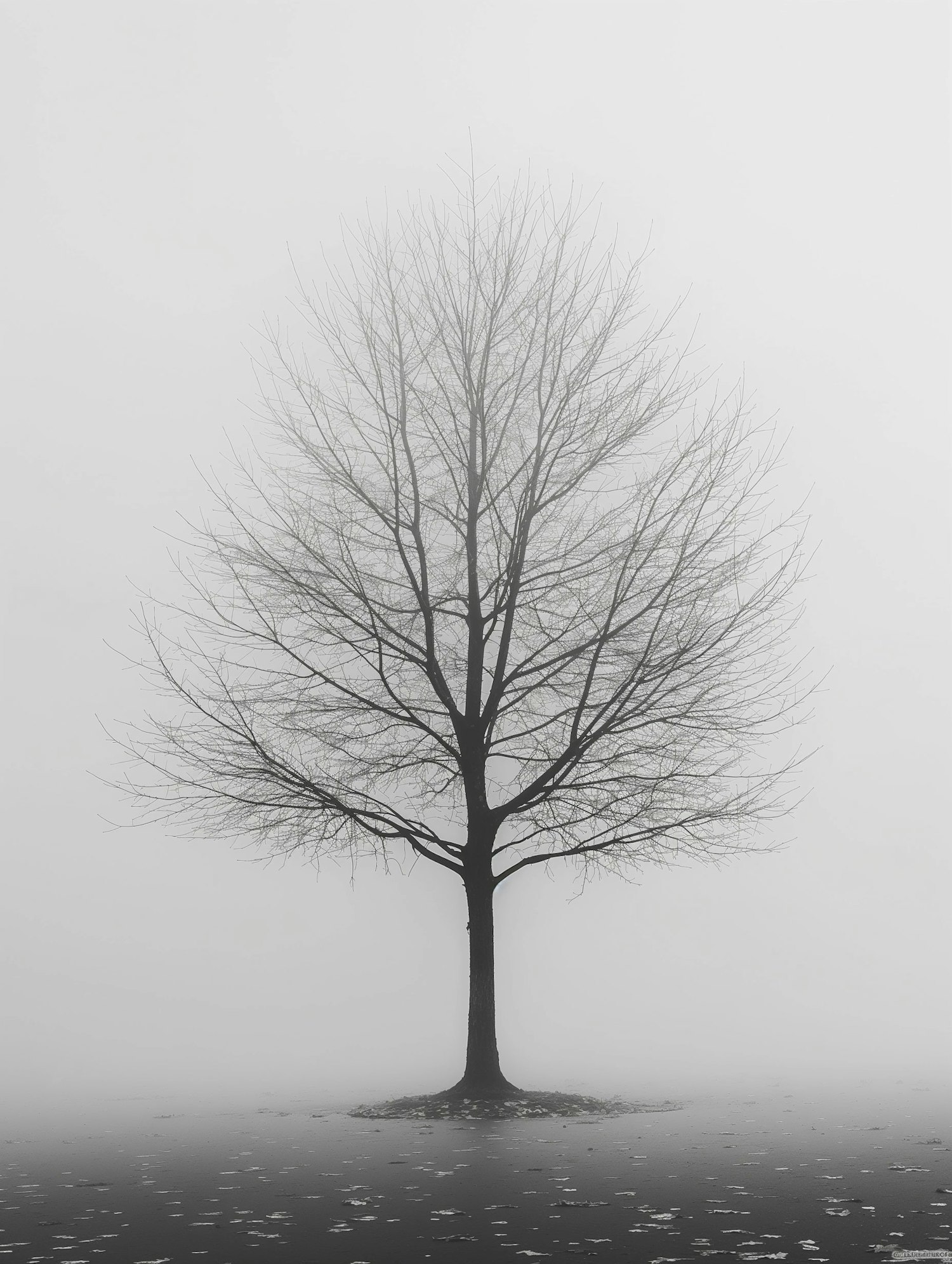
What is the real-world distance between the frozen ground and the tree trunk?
71.8 inches

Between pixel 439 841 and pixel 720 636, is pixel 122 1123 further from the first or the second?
pixel 720 636

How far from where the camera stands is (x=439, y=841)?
1466cm

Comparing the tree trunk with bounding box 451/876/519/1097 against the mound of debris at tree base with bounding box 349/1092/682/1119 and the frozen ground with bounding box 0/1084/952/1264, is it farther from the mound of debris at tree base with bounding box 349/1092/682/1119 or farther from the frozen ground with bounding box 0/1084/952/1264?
the frozen ground with bounding box 0/1084/952/1264

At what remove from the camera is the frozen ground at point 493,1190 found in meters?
5.79

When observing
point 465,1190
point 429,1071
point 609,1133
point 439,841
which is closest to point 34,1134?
point 439,841

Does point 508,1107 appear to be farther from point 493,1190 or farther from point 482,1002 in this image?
point 493,1190

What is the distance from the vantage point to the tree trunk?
1430 centimetres

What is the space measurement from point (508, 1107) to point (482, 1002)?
5.37 ft

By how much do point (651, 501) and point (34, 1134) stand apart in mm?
11250

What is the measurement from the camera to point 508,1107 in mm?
13172

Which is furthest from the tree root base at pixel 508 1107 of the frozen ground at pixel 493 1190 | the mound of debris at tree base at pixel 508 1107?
the frozen ground at pixel 493 1190

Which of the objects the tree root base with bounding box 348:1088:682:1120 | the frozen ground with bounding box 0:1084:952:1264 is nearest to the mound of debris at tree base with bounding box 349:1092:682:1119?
the tree root base with bounding box 348:1088:682:1120

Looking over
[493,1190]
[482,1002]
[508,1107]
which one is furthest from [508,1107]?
[493,1190]

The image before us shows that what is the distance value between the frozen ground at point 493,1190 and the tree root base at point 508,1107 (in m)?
0.56
